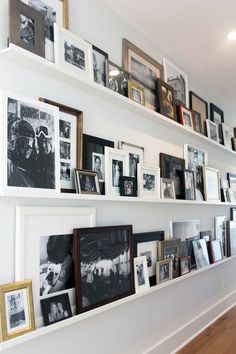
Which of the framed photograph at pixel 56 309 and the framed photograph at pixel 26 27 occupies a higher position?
the framed photograph at pixel 26 27

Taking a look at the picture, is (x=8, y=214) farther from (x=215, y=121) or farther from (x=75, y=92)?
(x=215, y=121)

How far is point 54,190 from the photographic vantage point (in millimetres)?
1760

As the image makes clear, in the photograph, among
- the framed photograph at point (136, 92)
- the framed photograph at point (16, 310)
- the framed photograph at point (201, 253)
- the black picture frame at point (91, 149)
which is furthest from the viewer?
the framed photograph at point (201, 253)

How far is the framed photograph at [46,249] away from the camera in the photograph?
1729 mm

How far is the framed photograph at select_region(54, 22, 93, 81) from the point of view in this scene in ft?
6.34

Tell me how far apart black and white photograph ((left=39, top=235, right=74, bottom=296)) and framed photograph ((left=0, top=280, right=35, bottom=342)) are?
169mm

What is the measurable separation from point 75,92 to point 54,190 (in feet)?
2.30

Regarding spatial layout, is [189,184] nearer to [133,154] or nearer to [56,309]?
[133,154]

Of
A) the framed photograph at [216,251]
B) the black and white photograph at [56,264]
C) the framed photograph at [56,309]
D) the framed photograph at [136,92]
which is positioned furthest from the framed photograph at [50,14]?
the framed photograph at [216,251]

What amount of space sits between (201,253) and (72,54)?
7.60 ft

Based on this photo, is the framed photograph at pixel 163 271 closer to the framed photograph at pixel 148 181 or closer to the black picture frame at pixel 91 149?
the framed photograph at pixel 148 181

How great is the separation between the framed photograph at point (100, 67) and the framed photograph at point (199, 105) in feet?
5.07

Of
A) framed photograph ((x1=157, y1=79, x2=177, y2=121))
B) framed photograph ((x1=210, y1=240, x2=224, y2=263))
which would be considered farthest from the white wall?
framed photograph ((x1=210, y1=240, x2=224, y2=263))

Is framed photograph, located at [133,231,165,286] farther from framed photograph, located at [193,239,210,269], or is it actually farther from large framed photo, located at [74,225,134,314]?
framed photograph, located at [193,239,210,269]
